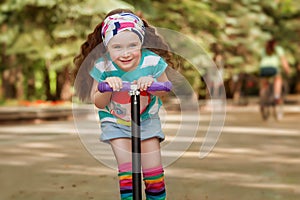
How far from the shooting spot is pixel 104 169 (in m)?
9.29

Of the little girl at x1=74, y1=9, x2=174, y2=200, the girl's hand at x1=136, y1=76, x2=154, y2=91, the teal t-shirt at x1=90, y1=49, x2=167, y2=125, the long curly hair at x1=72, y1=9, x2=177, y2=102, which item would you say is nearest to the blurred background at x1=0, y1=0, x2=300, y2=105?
the long curly hair at x1=72, y1=9, x2=177, y2=102

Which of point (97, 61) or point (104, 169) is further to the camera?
point (104, 169)

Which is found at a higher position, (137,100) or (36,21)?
(36,21)

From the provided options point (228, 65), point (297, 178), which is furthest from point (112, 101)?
point (228, 65)

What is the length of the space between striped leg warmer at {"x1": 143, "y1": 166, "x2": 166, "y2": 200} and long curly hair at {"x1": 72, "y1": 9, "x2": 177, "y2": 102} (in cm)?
62

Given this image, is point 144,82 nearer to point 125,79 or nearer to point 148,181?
point 125,79

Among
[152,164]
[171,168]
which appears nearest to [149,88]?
[152,164]

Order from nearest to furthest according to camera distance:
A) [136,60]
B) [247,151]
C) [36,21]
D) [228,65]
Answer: [136,60], [247,151], [36,21], [228,65]

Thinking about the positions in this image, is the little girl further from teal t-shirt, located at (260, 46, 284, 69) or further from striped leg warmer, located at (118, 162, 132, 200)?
teal t-shirt, located at (260, 46, 284, 69)

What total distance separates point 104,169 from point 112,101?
4727 mm

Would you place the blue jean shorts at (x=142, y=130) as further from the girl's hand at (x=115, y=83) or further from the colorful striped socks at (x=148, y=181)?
the girl's hand at (x=115, y=83)

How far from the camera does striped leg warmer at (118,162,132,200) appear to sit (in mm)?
4664

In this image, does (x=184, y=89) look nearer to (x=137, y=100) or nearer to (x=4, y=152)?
(x=137, y=100)

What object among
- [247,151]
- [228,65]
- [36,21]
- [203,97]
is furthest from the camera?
[203,97]
